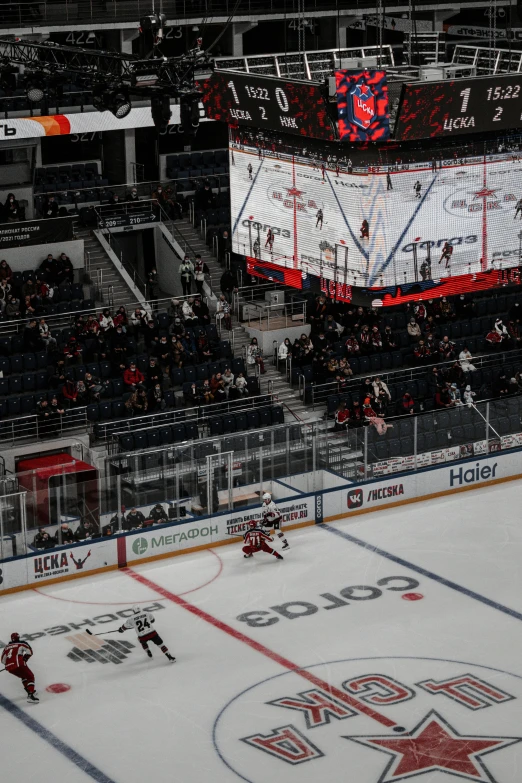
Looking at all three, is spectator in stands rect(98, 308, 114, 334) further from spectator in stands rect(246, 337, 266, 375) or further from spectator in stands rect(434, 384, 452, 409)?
spectator in stands rect(434, 384, 452, 409)

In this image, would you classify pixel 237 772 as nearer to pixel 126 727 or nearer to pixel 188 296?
pixel 126 727

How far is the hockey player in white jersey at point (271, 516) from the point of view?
24.6 metres

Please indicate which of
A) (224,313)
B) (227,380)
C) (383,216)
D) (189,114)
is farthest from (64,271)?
(383,216)

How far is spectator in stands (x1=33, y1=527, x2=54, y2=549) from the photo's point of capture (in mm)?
23547

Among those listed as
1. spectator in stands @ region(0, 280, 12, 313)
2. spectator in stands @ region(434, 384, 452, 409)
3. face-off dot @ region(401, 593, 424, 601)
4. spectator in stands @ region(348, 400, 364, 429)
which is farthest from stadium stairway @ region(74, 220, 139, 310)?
face-off dot @ region(401, 593, 424, 601)

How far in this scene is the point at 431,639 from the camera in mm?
21484

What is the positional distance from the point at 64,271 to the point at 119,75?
679 centimetres

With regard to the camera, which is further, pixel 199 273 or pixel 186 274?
pixel 199 273

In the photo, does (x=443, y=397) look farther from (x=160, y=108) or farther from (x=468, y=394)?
(x=160, y=108)

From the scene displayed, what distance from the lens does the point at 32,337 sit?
29.3 meters

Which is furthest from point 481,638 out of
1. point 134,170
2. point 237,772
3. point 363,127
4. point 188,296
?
point 134,170

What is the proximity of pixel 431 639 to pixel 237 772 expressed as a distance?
4.75 metres

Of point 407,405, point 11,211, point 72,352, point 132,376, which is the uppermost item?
point 11,211

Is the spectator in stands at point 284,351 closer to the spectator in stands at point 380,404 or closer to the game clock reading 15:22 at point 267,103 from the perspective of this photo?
the spectator in stands at point 380,404
